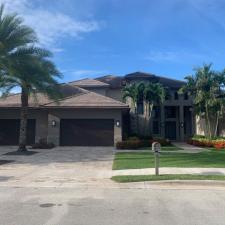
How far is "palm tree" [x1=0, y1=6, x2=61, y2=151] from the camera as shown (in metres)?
18.1

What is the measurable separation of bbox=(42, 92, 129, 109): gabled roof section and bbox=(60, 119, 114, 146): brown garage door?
4.61 feet

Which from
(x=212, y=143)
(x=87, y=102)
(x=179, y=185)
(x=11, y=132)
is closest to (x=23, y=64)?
(x=87, y=102)

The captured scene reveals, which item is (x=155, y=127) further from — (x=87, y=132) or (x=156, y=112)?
(x=87, y=132)

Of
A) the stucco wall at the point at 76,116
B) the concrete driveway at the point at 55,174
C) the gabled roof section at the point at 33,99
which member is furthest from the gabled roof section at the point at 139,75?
the concrete driveway at the point at 55,174

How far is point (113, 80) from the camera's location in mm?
38531

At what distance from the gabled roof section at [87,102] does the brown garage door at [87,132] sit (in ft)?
4.61

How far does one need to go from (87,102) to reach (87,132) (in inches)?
99.2

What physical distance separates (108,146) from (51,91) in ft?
25.2

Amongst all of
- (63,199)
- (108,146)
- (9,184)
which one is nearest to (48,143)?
(108,146)

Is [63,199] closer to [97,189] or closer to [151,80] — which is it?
[97,189]

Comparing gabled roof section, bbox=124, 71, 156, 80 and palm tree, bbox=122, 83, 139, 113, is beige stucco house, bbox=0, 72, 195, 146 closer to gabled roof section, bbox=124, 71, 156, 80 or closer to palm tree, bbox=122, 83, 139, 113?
palm tree, bbox=122, 83, 139, 113

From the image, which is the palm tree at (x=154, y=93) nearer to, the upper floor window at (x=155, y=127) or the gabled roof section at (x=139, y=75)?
the gabled roof section at (x=139, y=75)

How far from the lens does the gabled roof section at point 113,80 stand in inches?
1442

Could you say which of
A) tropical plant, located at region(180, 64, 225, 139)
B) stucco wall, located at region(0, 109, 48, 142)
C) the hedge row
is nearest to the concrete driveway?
stucco wall, located at region(0, 109, 48, 142)
